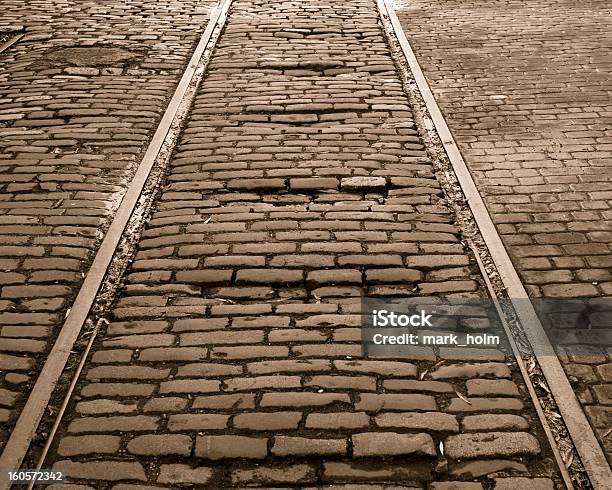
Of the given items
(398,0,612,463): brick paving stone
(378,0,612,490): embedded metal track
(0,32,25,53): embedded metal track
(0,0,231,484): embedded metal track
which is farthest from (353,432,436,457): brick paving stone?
(0,32,25,53): embedded metal track

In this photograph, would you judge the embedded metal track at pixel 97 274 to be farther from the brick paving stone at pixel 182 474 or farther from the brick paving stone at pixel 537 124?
the brick paving stone at pixel 537 124

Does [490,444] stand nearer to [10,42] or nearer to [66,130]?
[66,130]

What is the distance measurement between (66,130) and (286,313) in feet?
11.4

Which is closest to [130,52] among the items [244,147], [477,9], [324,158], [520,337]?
[244,147]

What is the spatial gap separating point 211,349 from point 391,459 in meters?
1.17

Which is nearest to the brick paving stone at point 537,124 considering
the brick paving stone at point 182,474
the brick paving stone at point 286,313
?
the brick paving stone at point 286,313

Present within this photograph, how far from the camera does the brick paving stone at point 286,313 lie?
2.89 meters

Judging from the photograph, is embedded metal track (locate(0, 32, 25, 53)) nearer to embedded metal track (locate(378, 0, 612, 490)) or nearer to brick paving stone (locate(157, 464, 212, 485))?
embedded metal track (locate(378, 0, 612, 490))

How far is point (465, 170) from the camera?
17.1ft

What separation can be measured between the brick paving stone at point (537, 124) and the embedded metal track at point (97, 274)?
267 cm

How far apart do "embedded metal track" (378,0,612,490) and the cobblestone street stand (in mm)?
60

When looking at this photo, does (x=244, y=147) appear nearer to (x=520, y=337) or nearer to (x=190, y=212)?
(x=190, y=212)

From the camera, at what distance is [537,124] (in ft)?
19.8

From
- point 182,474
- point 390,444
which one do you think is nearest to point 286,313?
point 390,444
